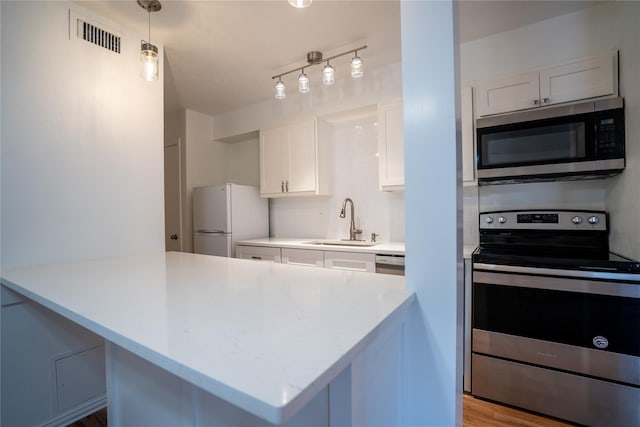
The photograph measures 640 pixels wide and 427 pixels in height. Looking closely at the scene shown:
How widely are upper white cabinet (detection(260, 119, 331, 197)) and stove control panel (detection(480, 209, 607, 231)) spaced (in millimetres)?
1566

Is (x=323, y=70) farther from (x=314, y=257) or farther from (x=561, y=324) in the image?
(x=561, y=324)

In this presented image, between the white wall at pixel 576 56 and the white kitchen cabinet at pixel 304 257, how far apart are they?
49.2 inches

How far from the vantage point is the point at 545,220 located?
6.38ft

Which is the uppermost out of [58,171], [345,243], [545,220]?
[58,171]

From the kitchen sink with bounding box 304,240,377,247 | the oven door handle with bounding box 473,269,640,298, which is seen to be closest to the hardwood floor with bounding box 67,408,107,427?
the kitchen sink with bounding box 304,240,377,247

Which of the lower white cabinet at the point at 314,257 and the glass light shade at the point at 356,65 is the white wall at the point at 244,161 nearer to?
the lower white cabinet at the point at 314,257

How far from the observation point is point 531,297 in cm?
165

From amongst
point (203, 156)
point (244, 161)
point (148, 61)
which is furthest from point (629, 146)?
point (203, 156)

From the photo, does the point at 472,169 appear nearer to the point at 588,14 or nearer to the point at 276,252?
the point at 588,14

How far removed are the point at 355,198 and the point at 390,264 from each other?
3.28 ft

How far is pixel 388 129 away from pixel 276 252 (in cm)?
155

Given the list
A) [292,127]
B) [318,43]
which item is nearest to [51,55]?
[318,43]

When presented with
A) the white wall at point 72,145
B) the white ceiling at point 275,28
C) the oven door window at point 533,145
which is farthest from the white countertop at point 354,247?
the white ceiling at point 275,28

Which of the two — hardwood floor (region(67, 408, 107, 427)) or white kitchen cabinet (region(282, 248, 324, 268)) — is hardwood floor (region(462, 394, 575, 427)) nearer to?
white kitchen cabinet (region(282, 248, 324, 268))
